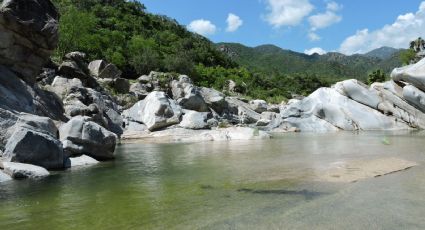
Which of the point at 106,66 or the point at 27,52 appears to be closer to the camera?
the point at 27,52

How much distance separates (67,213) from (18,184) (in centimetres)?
500

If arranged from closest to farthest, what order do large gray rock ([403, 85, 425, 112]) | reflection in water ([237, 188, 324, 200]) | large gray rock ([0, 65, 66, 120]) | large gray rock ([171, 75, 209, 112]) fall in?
reflection in water ([237, 188, 324, 200])
large gray rock ([0, 65, 66, 120])
large gray rock ([403, 85, 425, 112])
large gray rock ([171, 75, 209, 112])

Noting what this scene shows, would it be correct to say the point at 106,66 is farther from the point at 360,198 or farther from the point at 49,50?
the point at 360,198

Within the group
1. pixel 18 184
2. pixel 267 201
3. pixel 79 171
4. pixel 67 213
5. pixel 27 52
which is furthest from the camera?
pixel 27 52

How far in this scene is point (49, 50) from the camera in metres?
27.5

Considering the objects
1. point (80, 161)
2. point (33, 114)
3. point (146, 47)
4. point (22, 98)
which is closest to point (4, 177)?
point (80, 161)

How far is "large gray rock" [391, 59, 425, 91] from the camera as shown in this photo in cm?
4347

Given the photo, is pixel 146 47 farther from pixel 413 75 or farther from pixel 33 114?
pixel 33 114

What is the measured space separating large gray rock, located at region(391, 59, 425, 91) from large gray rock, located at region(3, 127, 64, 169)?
121 feet

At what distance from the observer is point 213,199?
12.1m

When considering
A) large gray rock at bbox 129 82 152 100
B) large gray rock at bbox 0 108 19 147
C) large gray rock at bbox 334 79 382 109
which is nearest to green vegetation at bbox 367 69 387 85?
large gray rock at bbox 334 79 382 109

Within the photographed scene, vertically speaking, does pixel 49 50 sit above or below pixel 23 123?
above

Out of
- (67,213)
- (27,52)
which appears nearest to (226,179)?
(67,213)

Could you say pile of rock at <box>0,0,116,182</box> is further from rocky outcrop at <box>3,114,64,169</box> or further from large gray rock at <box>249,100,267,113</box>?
large gray rock at <box>249,100,267,113</box>
